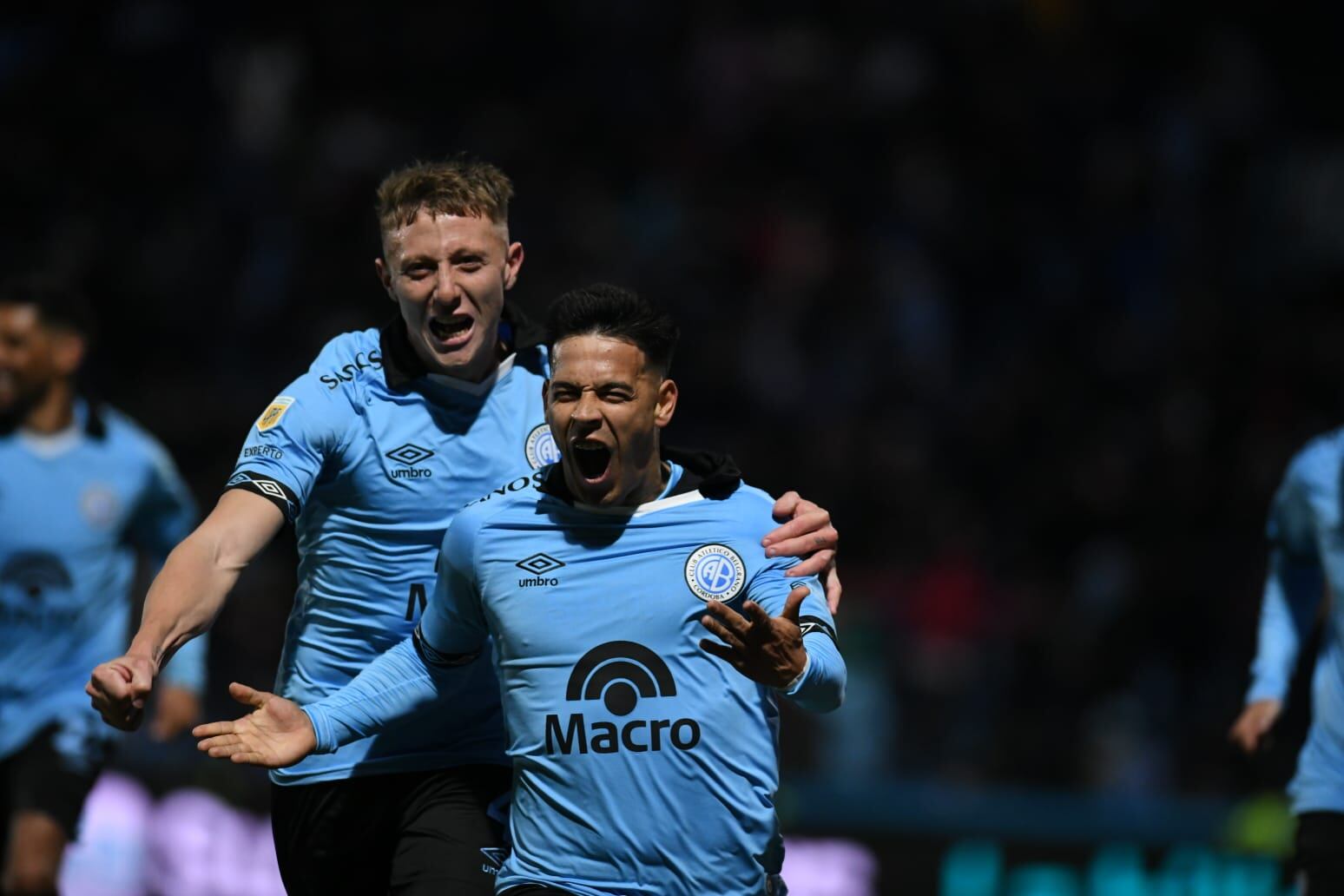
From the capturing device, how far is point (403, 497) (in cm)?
505

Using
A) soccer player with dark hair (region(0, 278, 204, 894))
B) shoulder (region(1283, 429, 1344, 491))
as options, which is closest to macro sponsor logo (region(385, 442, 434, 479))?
soccer player with dark hair (region(0, 278, 204, 894))

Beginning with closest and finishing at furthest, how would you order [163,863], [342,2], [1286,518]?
[1286,518]
[163,863]
[342,2]

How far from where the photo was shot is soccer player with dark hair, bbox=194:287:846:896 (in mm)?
4422

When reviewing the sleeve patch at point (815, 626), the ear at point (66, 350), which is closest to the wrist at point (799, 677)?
the sleeve patch at point (815, 626)

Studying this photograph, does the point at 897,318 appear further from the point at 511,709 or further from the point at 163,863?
the point at 511,709

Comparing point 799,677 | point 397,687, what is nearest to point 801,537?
point 799,677

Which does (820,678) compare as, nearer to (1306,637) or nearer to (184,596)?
(184,596)

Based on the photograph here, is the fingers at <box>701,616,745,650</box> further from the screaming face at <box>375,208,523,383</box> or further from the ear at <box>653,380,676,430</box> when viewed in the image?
Answer: the screaming face at <box>375,208,523,383</box>

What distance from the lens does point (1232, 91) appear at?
13.9 m

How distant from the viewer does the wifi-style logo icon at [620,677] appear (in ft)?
14.6

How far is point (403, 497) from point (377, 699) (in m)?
0.60

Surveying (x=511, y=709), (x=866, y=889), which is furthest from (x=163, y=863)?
(x=511, y=709)

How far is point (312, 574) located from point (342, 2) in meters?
11.1

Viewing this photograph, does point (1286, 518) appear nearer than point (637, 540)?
No
